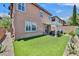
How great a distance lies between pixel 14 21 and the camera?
3.13 m

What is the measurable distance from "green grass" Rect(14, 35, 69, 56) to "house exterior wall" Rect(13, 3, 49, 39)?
10cm

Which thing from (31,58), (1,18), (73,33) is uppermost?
(1,18)

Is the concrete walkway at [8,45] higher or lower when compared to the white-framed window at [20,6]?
lower

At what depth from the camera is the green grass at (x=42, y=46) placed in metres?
3.12

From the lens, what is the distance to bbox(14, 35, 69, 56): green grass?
3115 millimetres

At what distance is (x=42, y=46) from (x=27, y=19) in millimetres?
417

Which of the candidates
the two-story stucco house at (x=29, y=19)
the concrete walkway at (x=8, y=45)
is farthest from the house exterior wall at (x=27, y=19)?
the concrete walkway at (x=8, y=45)

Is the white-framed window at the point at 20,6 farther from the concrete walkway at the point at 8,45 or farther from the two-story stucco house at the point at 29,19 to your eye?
the concrete walkway at the point at 8,45

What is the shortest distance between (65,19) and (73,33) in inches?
8.5

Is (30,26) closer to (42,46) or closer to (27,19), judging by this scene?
(27,19)

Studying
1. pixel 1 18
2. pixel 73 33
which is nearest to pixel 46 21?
pixel 73 33

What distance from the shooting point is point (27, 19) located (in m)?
3.18

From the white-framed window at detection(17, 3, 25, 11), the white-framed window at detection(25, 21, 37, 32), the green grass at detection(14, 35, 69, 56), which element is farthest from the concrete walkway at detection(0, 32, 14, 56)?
the white-framed window at detection(17, 3, 25, 11)

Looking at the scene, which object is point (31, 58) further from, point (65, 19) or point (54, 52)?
point (65, 19)
